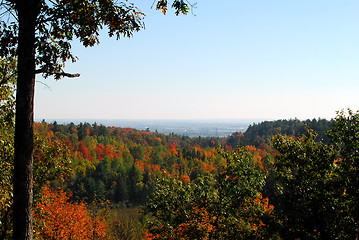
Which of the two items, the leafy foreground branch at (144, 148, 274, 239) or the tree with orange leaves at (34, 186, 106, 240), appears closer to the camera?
the leafy foreground branch at (144, 148, 274, 239)

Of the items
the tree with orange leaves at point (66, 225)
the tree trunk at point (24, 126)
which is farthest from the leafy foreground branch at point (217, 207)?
the tree trunk at point (24, 126)

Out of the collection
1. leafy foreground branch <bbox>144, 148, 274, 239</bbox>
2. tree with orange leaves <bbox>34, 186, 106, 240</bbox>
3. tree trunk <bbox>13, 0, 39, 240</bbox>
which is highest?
tree trunk <bbox>13, 0, 39, 240</bbox>

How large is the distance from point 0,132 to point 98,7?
7279mm

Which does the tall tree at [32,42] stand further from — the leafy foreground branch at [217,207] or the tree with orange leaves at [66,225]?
the tree with orange leaves at [66,225]

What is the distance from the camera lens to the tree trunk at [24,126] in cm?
586

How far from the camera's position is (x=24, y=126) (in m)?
5.94

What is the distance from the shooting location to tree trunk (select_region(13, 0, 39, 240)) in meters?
5.86

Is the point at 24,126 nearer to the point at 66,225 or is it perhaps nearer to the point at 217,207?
the point at 217,207

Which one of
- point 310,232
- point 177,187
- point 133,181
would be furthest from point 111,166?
point 310,232

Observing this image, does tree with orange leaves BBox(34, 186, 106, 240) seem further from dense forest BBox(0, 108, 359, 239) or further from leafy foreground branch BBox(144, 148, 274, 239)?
leafy foreground branch BBox(144, 148, 274, 239)

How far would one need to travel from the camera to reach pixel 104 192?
85438 millimetres

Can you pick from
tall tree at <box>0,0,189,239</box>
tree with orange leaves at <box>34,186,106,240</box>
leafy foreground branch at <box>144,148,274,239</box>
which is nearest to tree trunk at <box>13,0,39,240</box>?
tall tree at <box>0,0,189,239</box>

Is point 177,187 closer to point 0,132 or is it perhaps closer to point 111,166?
point 0,132

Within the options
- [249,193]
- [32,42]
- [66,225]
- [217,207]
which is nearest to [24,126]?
[32,42]
